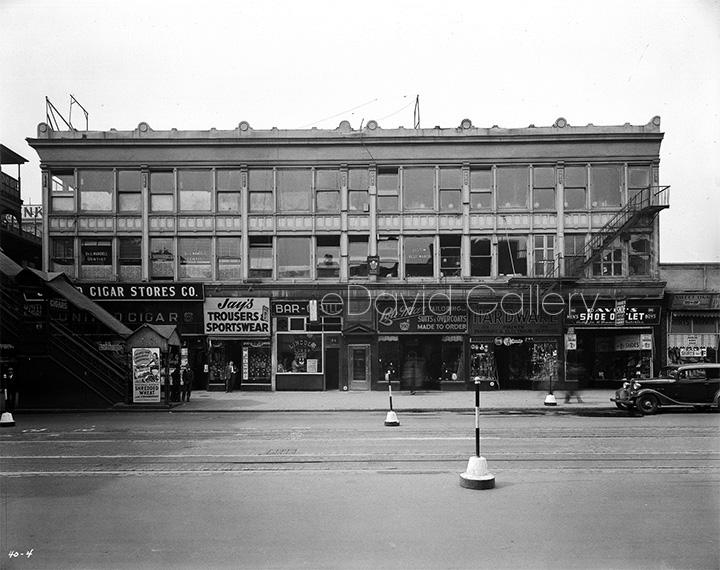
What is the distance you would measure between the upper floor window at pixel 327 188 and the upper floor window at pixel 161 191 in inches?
275

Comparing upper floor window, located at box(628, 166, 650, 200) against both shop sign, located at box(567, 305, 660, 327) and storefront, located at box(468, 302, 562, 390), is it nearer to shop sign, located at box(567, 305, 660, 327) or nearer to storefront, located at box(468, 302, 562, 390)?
shop sign, located at box(567, 305, 660, 327)

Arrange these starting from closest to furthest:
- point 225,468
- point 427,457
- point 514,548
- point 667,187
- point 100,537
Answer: point 514,548
point 100,537
point 225,468
point 427,457
point 667,187

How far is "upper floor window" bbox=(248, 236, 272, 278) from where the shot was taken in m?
28.6

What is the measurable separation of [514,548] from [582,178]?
81.8ft

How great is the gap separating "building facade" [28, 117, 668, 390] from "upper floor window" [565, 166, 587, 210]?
67 millimetres

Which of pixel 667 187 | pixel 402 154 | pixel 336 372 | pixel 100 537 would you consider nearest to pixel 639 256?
pixel 667 187

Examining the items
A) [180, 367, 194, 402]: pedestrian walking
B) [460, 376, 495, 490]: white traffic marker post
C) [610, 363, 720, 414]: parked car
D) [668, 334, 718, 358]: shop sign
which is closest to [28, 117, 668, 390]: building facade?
[668, 334, 718, 358]: shop sign

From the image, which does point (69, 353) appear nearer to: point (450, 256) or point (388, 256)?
point (388, 256)

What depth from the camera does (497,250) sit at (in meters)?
28.2

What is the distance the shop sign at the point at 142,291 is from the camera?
92.0 feet

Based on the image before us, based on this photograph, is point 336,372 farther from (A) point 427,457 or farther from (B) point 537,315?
(A) point 427,457

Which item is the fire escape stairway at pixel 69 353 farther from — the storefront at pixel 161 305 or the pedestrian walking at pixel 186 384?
the storefront at pixel 161 305

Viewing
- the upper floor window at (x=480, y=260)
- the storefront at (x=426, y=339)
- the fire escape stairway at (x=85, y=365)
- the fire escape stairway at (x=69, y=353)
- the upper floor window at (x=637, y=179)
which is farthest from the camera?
the upper floor window at (x=480, y=260)

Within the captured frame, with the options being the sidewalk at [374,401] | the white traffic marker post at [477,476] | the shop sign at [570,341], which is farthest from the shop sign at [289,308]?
the white traffic marker post at [477,476]
